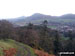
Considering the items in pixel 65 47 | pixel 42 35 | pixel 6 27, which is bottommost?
pixel 65 47

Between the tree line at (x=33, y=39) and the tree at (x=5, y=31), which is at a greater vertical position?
the tree at (x=5, y=31)

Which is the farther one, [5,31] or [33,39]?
[33,39]

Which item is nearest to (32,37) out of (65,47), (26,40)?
(26,40)

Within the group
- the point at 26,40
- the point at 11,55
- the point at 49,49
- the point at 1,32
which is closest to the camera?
the point at 11,55

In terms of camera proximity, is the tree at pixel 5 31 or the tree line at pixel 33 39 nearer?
the tree at pixel 5 31

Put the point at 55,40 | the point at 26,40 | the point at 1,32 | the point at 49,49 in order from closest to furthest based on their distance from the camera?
the point at 1,32
the point at 26,40
the point at 49,49
the point at 55,40

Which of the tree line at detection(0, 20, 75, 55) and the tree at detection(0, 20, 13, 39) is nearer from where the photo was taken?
the tree at detection(0, 20, 13, 39)

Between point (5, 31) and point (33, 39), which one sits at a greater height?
point (5, 31)

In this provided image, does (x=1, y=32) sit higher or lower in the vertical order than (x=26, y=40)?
higher

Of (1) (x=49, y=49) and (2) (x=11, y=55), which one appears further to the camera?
(1) (x=49, y=49)

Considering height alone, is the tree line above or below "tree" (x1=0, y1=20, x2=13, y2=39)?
below

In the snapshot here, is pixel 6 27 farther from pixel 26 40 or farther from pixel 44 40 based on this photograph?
pixel 44 40
